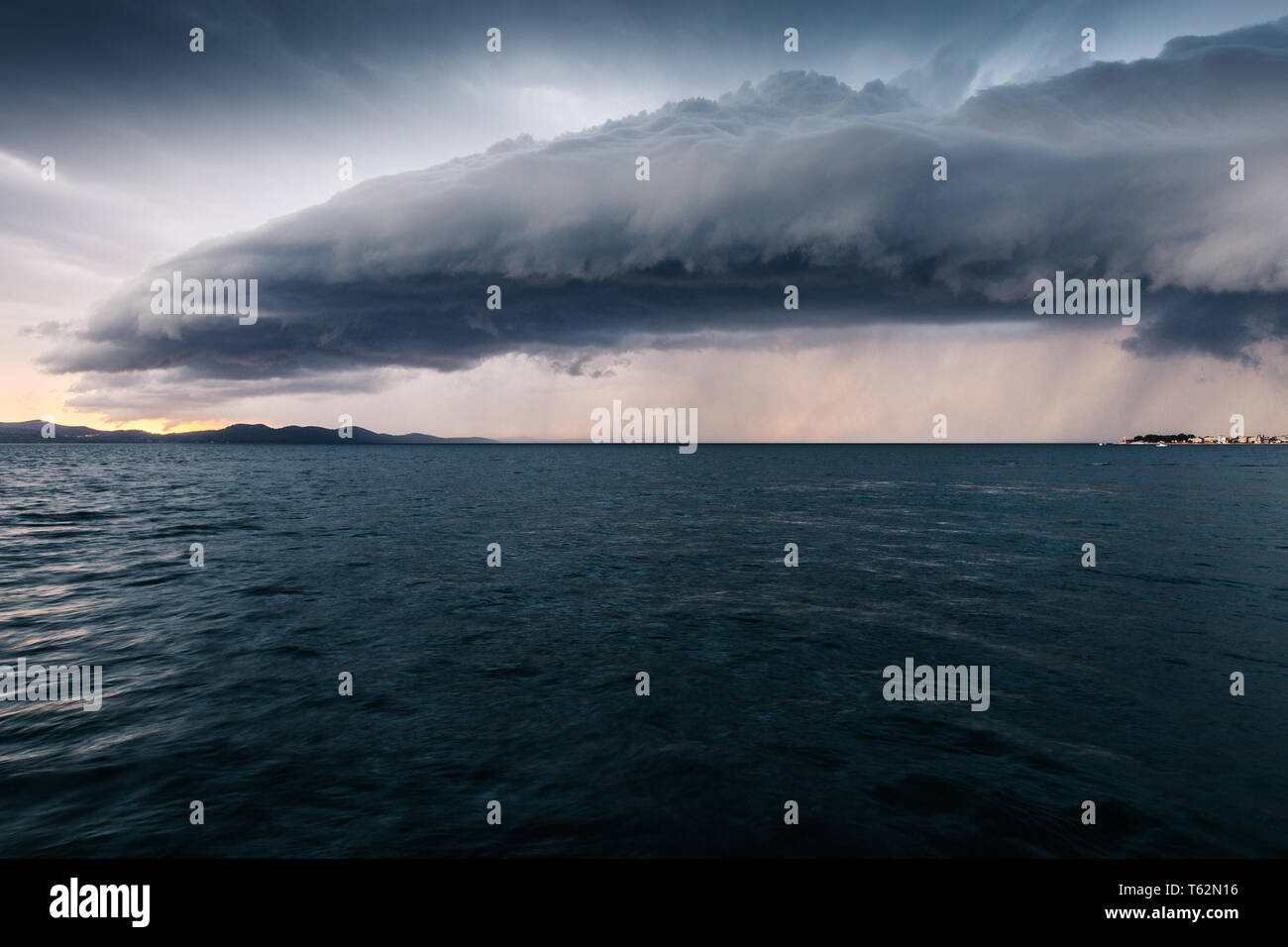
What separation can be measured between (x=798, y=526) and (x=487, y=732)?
3994 centimetres

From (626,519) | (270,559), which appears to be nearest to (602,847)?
A: (270,559)

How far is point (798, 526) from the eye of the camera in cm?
5072

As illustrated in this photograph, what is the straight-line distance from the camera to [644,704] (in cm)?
1634

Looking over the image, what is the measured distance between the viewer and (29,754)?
43.8 ft

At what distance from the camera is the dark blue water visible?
35.6 ft

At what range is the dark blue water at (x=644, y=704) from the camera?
35.6 feet

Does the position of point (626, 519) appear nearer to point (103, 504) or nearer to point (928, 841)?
point (928, 841)

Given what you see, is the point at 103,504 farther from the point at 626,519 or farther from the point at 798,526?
the point at 798,526
